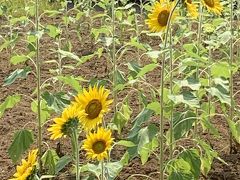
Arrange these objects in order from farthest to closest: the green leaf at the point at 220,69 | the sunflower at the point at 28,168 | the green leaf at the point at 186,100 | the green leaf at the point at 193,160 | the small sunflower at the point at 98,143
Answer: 1. the green leaf at the point at 220,69
2. the green leaf at the point at 193,160
3. the green leaf at the point at 186,100
4. the small sunflower at the point at 98,143
5. the sunflower at the point at 28,168

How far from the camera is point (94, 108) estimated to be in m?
2.86

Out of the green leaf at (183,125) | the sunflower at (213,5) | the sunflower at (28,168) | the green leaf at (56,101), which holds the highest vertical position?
the sunflower at (213,5)

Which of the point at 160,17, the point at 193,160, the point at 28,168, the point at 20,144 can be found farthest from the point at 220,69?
the point at 28,168

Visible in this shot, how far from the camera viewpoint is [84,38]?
26.7 ft

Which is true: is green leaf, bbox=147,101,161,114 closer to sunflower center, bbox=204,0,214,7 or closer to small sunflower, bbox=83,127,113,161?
small sunflower, bbox=83,127,113,161

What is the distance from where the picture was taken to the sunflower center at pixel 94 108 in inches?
112

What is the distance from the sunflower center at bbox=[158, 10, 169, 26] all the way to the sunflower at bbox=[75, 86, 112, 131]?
67 centimetres

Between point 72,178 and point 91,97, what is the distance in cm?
136

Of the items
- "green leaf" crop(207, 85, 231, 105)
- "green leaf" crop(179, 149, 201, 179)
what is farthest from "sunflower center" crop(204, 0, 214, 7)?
"green leaf" crop(179, 149, 201, 179)

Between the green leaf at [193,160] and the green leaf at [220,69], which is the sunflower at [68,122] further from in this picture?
the green leaf at [220,69]

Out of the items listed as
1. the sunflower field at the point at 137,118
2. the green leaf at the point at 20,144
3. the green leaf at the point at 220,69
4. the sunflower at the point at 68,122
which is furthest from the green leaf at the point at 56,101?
the sunflower at the point at 68,122

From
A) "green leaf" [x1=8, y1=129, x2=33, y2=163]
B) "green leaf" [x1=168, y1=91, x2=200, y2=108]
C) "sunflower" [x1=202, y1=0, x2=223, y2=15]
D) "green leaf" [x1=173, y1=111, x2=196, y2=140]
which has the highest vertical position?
"sunflower" [x1=202, y1=0, x2=223, y2=15]

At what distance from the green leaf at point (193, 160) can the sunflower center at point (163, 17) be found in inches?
27.9

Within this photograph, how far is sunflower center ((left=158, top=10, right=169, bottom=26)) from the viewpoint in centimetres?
332
